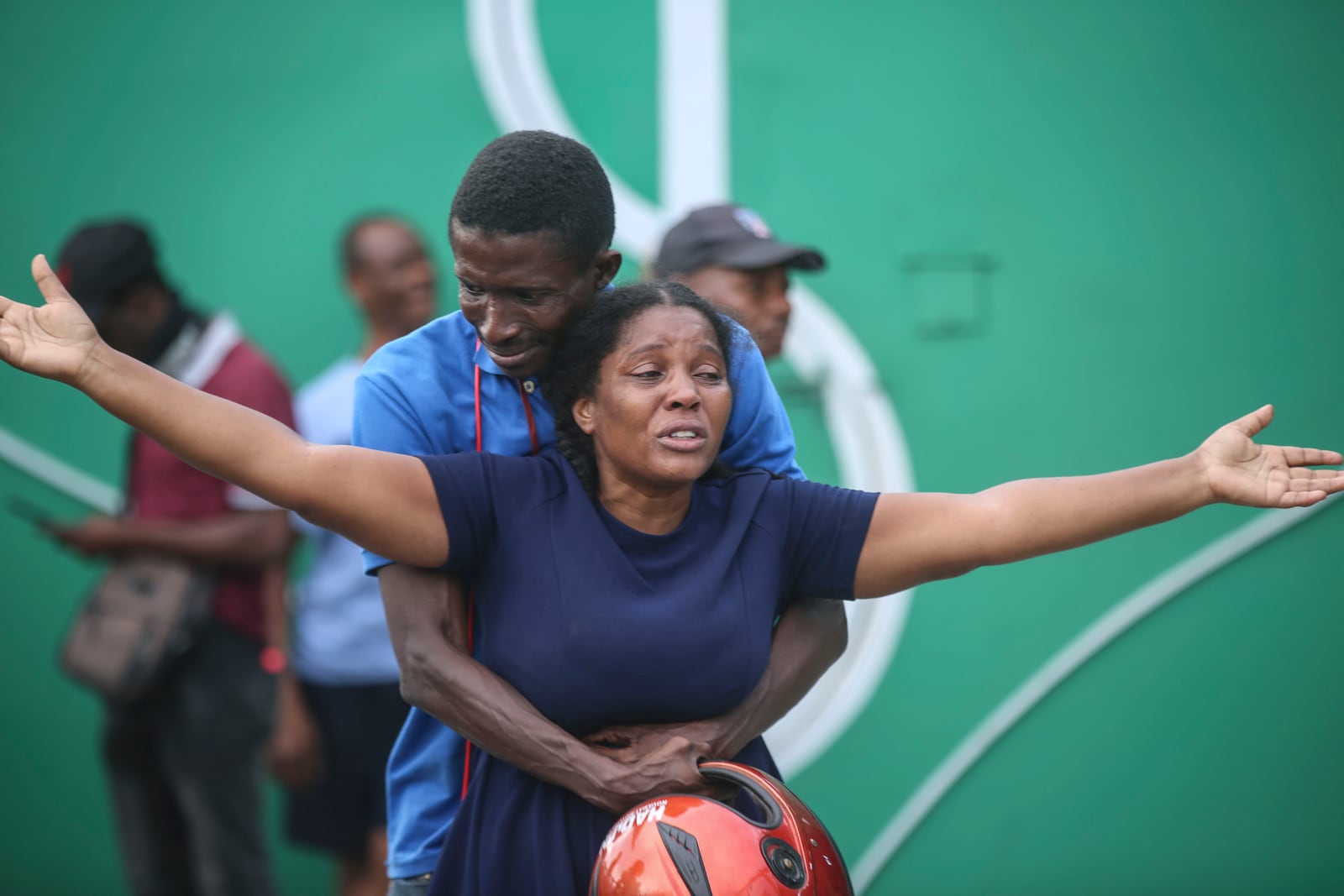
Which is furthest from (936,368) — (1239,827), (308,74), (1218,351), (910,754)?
(308,74)

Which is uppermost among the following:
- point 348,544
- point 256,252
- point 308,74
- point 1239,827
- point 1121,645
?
point 308,74

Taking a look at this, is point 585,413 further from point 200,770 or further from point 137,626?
point 200,770

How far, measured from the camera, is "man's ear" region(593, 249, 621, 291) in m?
2.36

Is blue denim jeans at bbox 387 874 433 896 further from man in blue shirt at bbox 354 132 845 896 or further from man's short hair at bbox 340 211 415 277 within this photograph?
man's short hair at bbox 340 211 415 277

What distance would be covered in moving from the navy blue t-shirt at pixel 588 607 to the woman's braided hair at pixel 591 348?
0.21 feet

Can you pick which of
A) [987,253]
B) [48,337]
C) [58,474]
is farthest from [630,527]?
[58,474]

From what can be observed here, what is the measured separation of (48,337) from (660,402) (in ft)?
2.76

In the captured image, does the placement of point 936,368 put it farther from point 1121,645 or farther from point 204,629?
point 204,629

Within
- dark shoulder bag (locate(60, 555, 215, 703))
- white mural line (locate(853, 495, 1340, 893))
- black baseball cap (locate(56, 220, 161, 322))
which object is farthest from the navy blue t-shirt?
white mural line (locate(853, 495, 1340, 893))

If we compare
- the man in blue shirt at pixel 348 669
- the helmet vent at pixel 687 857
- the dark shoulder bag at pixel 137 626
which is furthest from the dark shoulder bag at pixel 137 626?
the helmet vent at pixel 687 857

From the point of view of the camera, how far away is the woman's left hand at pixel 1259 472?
7.01 feet

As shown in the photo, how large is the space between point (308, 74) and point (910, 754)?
2.78m

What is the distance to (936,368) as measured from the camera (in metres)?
4.50

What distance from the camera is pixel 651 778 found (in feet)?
6.72
